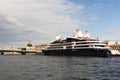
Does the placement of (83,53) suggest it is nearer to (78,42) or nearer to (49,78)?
(78,42)

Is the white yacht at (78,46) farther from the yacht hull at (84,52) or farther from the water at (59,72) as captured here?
the water at (59,72)

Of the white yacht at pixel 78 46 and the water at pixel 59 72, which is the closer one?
the water at pixel 59 72

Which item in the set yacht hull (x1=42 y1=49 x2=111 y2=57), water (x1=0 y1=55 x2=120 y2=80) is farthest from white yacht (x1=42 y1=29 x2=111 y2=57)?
water (x1=0 y1=55 x2=120 y2=80)

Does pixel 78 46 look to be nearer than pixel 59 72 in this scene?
No

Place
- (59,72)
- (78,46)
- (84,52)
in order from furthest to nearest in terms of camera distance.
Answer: (78,46) → (84,52) → (59,72)

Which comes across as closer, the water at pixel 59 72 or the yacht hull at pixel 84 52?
the water at pixel 59 72

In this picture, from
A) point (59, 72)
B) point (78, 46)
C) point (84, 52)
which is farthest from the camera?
point (78, 46)

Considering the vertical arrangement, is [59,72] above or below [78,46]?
below

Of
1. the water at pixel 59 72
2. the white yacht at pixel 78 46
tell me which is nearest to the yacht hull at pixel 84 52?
the white yacht at pixel 78 46

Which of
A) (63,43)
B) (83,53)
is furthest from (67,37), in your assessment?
(83,53)

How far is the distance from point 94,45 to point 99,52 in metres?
4.33

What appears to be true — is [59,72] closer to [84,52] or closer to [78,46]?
[84,52]

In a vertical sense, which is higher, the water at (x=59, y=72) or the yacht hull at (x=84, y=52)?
the yacht hull at (x=84, y=52)

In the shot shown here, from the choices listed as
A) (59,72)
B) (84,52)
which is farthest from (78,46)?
(59,72)
